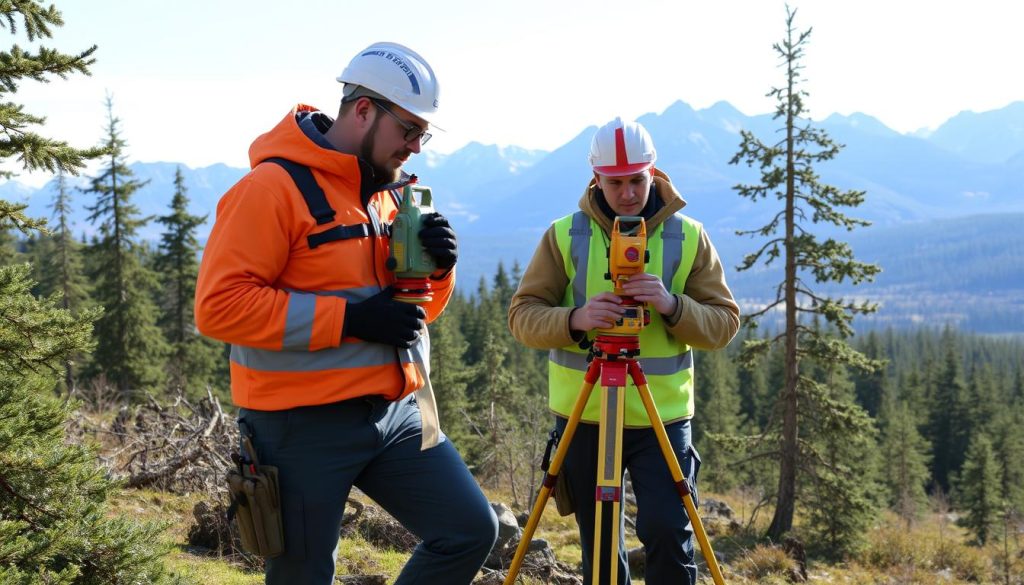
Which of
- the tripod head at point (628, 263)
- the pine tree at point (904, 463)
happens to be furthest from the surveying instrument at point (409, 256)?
the pine tree at point (904, 463)

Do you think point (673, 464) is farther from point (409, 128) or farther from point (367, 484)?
point (409, 128)

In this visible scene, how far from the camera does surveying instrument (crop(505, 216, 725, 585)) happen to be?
3609 millimetres

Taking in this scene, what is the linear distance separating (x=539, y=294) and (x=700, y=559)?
8129 millimetres

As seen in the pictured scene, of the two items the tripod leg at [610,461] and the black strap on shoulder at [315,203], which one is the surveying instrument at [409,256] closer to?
the black strap on shoulder at [315,203]

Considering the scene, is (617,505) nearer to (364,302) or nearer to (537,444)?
(364,302)

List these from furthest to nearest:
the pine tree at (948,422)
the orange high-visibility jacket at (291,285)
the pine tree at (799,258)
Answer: the pine tree at (948,422), the pine tree at (799,258), the orange high-visibility jacket at (291,285)

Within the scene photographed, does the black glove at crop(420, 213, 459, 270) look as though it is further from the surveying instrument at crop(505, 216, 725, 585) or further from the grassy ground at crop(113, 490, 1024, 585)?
the grassy ground at crop(113, 490, 1024, 585)

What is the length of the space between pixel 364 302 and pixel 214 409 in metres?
6.72

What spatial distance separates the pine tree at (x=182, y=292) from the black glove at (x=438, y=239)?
2773 cm

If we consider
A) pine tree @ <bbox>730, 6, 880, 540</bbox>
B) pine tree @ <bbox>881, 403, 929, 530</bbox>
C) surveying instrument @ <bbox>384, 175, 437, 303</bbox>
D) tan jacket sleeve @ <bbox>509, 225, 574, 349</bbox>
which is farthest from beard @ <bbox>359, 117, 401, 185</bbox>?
pine tree @ <bbox>881, 403, 929, 530</bbox>

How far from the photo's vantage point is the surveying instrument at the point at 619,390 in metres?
3.61

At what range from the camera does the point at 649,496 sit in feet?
12.6

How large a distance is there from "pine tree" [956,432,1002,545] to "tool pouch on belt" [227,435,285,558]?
42.3m

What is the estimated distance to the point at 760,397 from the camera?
2459 inches
